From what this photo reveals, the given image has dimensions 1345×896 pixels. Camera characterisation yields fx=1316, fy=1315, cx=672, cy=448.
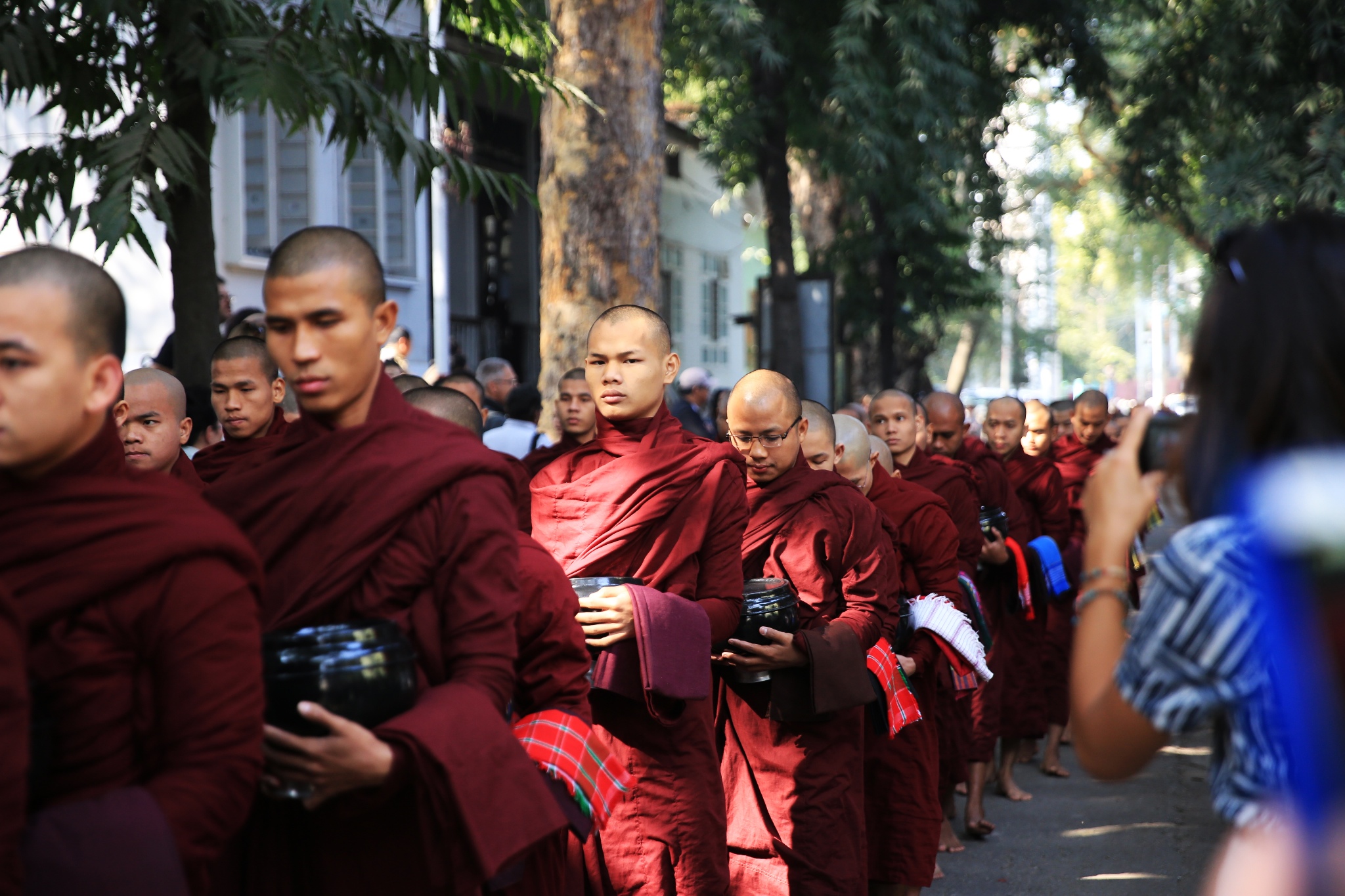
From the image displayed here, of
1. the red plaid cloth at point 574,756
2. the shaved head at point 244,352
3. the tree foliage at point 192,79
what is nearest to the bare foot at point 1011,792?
the tree foliage at point 192,79

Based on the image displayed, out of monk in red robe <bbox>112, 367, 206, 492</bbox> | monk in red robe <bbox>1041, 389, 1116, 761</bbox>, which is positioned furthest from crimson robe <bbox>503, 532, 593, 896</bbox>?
monk in red robe <bbox>1041, 389, 1116, 761</bbox>

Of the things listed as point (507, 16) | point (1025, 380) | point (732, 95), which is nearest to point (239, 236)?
point (732, 95)

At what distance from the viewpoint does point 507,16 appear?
531cm

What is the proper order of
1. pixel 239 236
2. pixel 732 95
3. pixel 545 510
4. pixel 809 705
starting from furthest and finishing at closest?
pixel 732 95 → pixel 239 236 → pixel 809 705 → pixel 545 510

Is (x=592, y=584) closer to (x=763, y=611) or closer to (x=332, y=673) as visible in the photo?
(x=763, y=611)

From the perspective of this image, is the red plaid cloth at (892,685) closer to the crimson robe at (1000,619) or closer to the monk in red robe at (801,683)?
the monk in red robe at (801,683)

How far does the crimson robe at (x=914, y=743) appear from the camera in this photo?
17.3ft

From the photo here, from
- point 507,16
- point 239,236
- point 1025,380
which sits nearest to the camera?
point 507,16

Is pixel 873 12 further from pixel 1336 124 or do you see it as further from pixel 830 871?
pixel 830 871

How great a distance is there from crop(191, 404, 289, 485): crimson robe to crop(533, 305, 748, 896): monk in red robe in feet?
3.51

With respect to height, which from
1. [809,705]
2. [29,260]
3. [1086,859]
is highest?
[29,260]

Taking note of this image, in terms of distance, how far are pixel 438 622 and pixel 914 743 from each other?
344cm

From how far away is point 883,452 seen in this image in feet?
20.6

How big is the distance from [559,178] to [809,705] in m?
4.37
